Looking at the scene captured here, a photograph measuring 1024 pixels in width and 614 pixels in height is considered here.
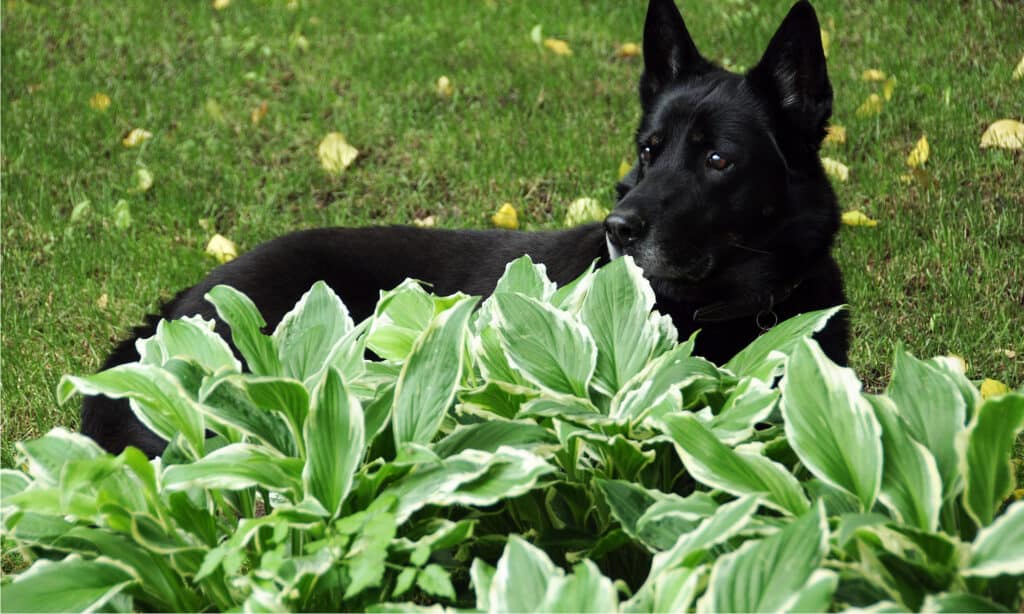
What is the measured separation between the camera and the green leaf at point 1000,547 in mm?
1278

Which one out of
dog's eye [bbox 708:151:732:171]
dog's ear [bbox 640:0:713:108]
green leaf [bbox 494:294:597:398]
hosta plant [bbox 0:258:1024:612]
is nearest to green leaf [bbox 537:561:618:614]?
hosta plant [bbox 0:258:1024:612]

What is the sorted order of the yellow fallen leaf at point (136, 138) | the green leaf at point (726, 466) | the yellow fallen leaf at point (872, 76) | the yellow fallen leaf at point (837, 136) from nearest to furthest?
1. the green leaf at point (726, 466)
2. the yellow fallen leaf at point (837, 136)
3. the yellow fallen leaf at point (872, 76)
4. the yellow fallen leaf at point (136, 138)

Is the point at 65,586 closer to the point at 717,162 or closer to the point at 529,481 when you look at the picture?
the point at 529,481

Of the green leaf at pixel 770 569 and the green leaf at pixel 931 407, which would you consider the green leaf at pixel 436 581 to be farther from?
the green leaf at pixel 931 407

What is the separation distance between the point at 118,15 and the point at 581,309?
6.57m

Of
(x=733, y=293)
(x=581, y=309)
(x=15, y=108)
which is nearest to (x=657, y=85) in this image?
(x=733, y=293)

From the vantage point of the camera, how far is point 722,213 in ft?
10.7

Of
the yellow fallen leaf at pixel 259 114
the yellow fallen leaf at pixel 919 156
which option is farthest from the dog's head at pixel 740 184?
the yellow fallen leaf at pixel 259 114

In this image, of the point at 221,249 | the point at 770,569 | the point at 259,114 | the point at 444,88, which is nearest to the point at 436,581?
the point at 770,569

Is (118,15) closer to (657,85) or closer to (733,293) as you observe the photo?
(657,85)

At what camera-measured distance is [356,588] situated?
135 centimetres

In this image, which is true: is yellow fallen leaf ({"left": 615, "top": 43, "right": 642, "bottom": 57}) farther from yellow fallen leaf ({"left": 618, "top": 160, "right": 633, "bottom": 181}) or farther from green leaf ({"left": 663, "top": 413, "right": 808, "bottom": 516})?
green leaf ({"left": 663, "top": 413, "right": 808, "bottom": 516})

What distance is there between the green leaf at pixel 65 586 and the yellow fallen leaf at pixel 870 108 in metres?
4.50

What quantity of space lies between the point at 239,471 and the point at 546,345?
558mm
